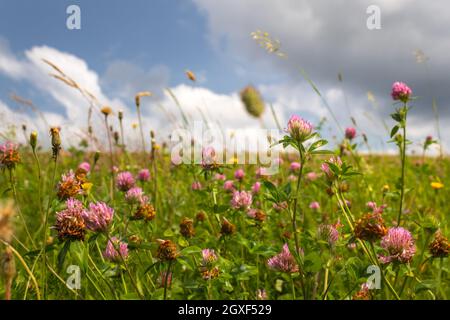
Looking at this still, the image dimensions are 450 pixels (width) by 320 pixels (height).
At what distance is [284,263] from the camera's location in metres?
1.61

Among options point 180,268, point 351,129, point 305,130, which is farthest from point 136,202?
point 351,129

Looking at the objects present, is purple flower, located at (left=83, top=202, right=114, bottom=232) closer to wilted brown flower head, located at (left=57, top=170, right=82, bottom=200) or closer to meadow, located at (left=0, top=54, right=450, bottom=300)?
meadow, located at (left=0, top=54, right=450, bottom=300)

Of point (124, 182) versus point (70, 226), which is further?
point (124, 182)

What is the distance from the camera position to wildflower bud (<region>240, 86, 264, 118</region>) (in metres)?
5.17

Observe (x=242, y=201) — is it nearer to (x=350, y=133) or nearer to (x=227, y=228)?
(x=227, y=228)

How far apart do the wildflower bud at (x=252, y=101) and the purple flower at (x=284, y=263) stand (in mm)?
3646

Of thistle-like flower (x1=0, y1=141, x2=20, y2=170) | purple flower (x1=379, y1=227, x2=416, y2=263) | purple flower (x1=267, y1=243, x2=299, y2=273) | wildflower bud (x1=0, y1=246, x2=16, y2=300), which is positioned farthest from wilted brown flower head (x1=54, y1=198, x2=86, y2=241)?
purple flower (x1=379, y1=227, x2=416, y2=263)

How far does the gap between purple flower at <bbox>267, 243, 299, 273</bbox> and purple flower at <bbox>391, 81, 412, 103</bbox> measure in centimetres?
107

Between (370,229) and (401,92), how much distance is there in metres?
1.05

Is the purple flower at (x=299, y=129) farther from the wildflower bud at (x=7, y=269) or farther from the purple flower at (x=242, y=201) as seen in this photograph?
the wildflower bud at (x=7, y=269)

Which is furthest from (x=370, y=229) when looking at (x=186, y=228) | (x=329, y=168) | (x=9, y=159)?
(x=9, y=159)

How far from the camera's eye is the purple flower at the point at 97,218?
1343mm

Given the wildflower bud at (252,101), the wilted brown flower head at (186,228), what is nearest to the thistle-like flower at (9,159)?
the wilted brown flower head at (186,228)
